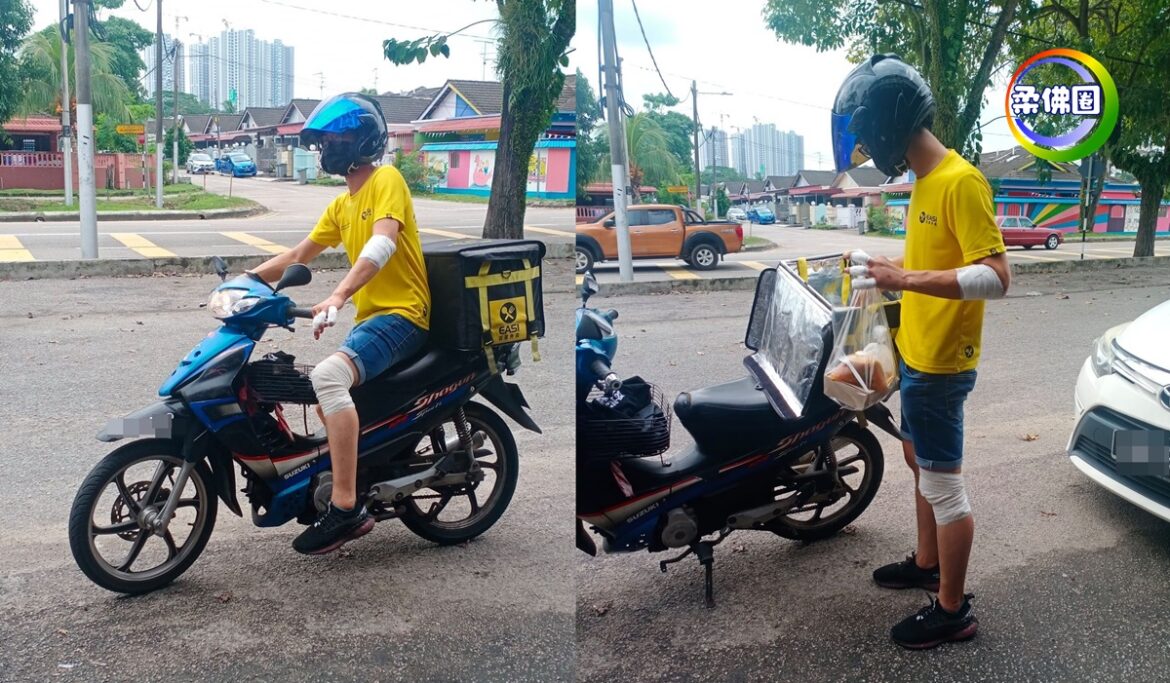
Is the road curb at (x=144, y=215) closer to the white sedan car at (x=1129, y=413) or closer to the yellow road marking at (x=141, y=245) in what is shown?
the yellow road marking at (x=141, y=245)

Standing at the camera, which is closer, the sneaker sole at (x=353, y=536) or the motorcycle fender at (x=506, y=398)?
the sneaker sole at (x=353, y=536)

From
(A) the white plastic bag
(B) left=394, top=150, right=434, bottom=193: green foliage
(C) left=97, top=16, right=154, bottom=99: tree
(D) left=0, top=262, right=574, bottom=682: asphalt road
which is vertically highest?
(C) left=97, top=16, right=154, bottom=99: tree

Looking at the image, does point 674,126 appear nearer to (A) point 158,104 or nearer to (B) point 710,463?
(B) point 710,463

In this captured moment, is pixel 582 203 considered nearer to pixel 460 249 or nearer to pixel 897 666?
pixel 460 249

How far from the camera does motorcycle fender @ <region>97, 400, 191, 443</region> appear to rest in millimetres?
2246

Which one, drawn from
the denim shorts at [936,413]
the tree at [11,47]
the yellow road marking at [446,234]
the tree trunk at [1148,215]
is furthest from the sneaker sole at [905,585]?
the tree at [11,47]

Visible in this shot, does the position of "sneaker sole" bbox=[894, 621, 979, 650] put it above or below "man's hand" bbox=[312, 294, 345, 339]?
below

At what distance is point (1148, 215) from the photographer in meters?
1.76

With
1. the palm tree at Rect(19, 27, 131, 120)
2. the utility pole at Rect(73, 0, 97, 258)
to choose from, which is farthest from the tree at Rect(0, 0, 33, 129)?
the utility pole at Rect(73, 0, 97, 258)

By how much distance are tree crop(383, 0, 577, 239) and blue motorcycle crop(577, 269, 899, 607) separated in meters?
Result: 0.46

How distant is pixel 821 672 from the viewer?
1785mm

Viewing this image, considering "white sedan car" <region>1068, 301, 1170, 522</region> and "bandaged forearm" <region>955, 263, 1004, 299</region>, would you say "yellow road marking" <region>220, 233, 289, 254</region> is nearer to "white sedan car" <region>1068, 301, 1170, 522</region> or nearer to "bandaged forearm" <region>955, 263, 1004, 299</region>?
"bandaged forearm" <region>955, 263, 1004, 299</region>

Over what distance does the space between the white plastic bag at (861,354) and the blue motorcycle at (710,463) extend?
0.17 metres

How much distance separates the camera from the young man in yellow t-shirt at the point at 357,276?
2215 mm
